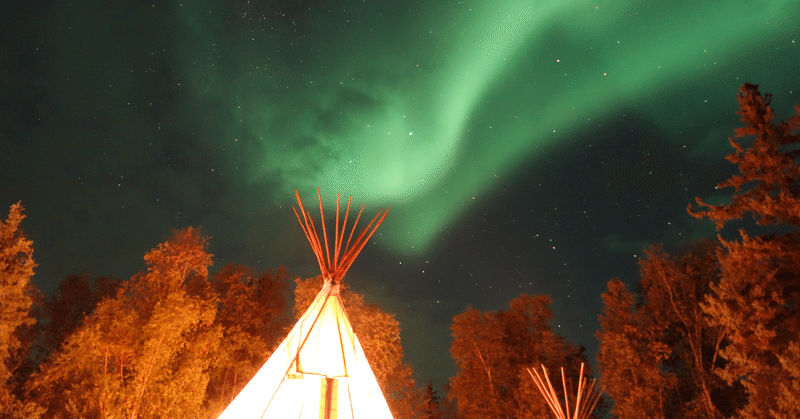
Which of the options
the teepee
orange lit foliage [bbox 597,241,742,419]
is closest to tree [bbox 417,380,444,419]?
orange lit foliage [bbox 597,241,742,419]

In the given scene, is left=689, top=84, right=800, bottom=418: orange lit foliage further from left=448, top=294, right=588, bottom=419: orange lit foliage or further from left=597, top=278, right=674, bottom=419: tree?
left=448, top=294, right=588, bottom=419: orange lit foliage

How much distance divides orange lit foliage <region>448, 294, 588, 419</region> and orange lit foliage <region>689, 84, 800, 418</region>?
8.28 m

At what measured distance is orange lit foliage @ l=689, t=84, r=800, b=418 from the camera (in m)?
8.20

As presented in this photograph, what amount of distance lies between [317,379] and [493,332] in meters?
13.9

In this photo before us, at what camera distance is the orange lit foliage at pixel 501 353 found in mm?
17125

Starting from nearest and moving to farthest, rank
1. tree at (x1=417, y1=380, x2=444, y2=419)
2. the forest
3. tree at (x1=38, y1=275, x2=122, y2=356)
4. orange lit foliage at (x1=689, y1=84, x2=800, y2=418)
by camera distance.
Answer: orange lit foliage at (x1=689, y1=84, x2=800, y2=418) → the forest → tree at (x1=38, y1=275, x2=122, y2=356) → tree at (x1=417, y1=380, x2=444, y2=419)

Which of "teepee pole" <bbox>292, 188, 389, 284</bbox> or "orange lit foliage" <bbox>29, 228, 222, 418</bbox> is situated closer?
"teepee pole" <bbox>292, 188, 389, 284</bbox>

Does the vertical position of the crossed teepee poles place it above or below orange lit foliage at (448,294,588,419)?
below

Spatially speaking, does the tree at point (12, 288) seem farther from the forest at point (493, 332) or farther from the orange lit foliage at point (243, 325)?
the orange lit foliage at point (243, 325)

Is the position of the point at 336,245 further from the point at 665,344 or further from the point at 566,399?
the point at 665,344

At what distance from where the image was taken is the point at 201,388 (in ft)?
34.3

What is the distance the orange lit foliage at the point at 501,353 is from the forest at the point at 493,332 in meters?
0.06

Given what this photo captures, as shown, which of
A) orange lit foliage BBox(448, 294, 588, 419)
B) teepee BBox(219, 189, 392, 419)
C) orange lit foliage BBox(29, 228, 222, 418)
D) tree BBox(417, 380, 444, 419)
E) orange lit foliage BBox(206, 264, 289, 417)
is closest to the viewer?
teepee BBox(219, 189, 392, 419)

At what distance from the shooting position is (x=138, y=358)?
9.49 metres
